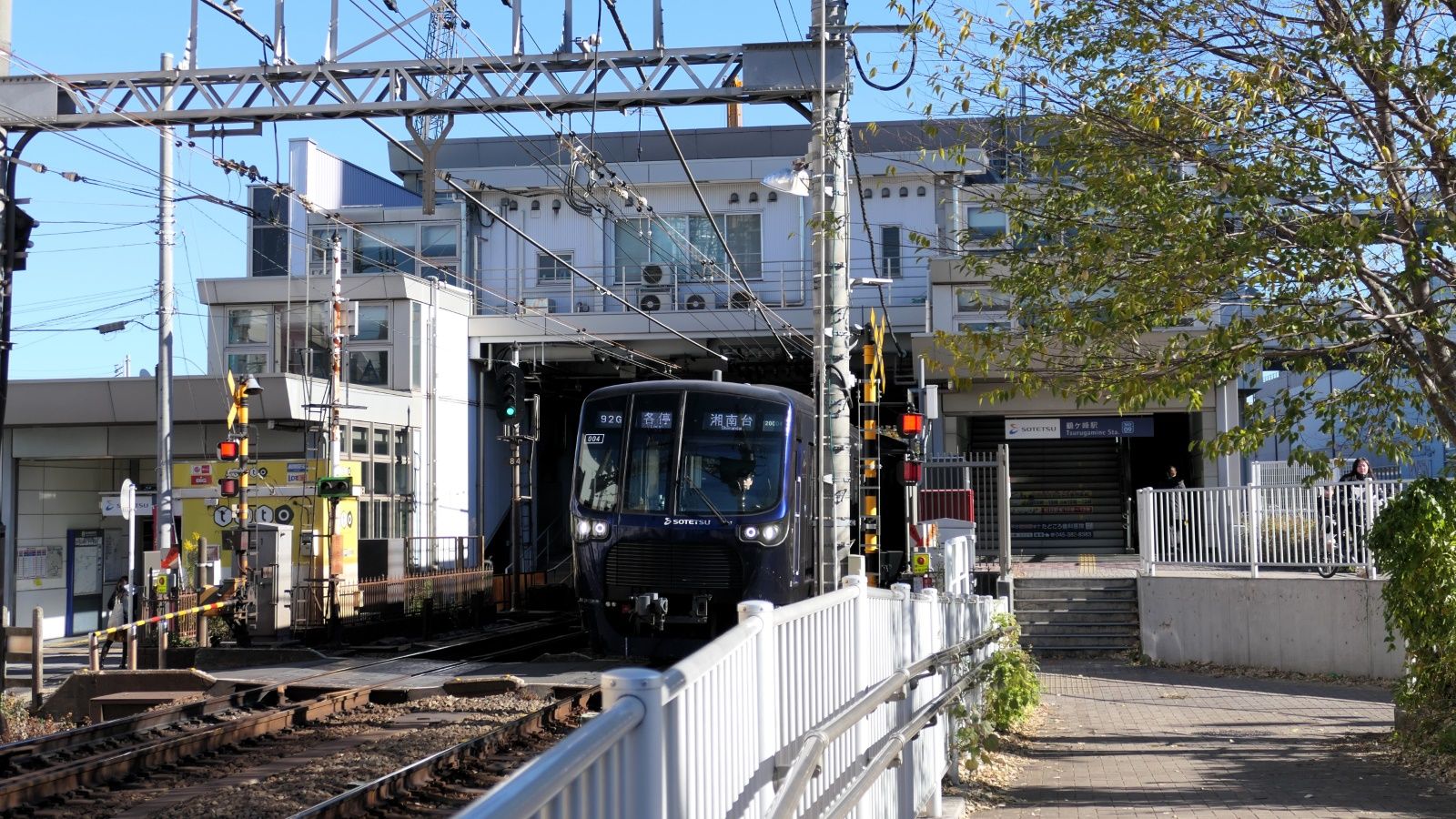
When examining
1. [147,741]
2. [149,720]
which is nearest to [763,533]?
[149,720]

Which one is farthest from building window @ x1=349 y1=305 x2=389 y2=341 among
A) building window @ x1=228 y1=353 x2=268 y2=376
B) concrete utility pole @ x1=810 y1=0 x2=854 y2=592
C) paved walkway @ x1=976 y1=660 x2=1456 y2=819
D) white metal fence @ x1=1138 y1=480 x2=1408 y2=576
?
paved walkway @ x1=976 y1=660 x2=1456 y2=819

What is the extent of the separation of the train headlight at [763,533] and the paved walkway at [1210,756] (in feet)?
11.6

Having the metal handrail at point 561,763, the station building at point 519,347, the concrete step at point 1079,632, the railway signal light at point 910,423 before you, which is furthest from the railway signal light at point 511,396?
the metal handrail at point 561,763

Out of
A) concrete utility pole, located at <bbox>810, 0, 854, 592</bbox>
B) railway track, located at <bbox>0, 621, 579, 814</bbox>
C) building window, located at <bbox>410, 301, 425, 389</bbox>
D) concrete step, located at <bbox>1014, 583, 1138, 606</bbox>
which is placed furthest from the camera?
building window, located at <bbox>410, 301, 425, 389</bbox>

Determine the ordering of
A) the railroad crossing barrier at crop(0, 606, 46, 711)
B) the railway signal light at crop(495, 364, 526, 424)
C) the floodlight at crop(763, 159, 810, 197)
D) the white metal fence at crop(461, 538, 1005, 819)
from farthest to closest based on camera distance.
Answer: the railway signal light at crop(495, 364, 526, 424)
the floodlight at crop(763, 159, 810, 197)
the railroad crossing barrier at crop(0, 606, 46, 711)
the white metal fence at crop(461, 538, 1005, 819)

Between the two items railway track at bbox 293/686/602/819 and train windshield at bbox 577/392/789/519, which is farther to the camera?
train windshield at bbox 577/392/789/519

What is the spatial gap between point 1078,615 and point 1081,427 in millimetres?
9316

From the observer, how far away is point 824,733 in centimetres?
520

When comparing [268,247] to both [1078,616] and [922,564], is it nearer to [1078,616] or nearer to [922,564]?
[1078,616]

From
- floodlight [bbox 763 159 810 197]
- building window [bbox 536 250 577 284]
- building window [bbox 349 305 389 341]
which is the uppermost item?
building window [bbox 536 250 577 284]

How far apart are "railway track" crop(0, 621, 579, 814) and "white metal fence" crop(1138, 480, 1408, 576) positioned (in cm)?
1114

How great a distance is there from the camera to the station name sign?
99.2 feet

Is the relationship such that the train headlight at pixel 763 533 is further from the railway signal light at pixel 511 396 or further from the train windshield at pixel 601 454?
the railway signal light at pixel 511 396

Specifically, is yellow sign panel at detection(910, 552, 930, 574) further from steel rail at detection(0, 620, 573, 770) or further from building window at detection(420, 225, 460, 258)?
building window at detection(420, 225, 460, 258)
